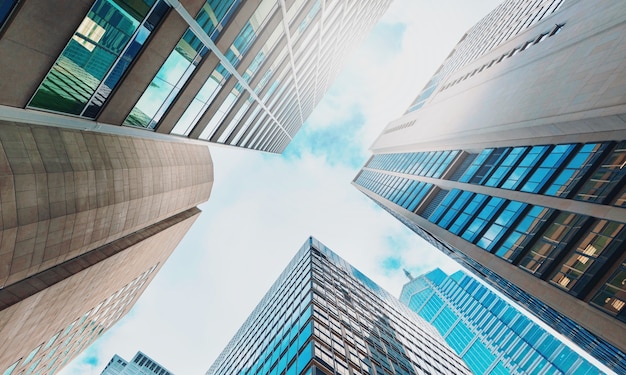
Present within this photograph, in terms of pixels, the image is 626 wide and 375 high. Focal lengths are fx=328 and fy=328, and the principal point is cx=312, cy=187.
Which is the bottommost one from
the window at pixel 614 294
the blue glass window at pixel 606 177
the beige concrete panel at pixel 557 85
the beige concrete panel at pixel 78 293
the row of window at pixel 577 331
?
the beige concrete panel at pixel 78 293

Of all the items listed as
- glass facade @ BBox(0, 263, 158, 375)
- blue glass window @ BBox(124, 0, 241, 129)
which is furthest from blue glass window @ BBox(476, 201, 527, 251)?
glass facade @ BBox(0, 263, 158, 375)

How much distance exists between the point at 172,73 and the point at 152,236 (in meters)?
26.6

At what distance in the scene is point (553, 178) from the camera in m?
27.2

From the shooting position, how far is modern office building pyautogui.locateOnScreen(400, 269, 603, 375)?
97.8 m

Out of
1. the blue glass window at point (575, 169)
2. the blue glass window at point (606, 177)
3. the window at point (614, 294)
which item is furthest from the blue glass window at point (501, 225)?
the window at point (614, 294)

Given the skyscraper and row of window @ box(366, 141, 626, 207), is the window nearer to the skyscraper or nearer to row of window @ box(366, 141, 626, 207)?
row of window @ box(366, 141, 626, 207)

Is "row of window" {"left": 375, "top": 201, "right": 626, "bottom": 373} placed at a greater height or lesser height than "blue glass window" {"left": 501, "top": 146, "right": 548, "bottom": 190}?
lesser

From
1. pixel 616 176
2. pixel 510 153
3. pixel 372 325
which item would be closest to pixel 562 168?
pixel 616 176

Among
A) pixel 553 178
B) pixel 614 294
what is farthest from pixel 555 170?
pixel 614 294

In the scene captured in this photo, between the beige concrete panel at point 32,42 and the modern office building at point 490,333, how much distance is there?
124444mm

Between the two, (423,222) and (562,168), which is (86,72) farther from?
(423,222)

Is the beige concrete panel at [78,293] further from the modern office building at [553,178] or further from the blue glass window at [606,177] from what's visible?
the blue glass window at [606,177]

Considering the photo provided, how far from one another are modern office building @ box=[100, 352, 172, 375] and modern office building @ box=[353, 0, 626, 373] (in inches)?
5424

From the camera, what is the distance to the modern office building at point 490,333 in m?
97.8
